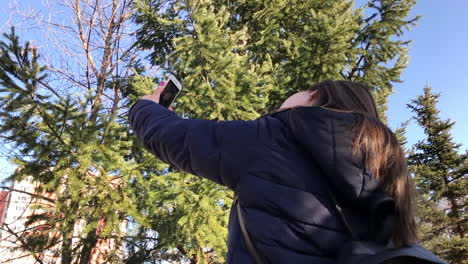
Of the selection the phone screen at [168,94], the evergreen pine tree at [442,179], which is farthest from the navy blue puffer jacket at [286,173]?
the evergreen pine tree at [442,179]

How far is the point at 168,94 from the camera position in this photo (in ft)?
5.57

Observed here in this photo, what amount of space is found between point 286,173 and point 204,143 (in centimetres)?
31

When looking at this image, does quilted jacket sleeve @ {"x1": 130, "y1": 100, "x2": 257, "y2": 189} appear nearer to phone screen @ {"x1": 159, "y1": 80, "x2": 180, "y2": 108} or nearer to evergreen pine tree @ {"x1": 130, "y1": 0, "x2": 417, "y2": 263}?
phone screen @ {"x1": 159, "y1": 80, "x2": 180, "y2": 108}

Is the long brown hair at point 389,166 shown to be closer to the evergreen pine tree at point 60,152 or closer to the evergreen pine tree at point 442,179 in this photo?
the evergreen pine tree at point 60,152

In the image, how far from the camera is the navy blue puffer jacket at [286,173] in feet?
3.50

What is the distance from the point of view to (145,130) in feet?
4.45

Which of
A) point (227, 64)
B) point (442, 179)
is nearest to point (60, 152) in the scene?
point (227, 64)

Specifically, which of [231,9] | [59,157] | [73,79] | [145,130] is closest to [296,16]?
[231,9]

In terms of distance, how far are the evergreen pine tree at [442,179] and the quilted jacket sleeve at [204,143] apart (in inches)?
547

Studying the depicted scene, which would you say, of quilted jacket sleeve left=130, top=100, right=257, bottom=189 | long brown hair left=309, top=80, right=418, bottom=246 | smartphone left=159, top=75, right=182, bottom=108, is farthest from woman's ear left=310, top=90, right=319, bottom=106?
smartphone left=159, top=75, right=182, bottom=108

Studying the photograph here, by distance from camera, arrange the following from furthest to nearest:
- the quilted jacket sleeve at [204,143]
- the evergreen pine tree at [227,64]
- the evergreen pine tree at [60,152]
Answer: the evergreen pine tree at [227,64]
the evergreen pine tree at [60,152]
the quilted jacket sleeve at [204,143]

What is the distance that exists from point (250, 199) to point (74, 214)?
4200 mm

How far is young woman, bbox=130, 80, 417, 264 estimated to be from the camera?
1.07 metres

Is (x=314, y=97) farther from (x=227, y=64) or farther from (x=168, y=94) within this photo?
(x=227, y=64)
